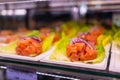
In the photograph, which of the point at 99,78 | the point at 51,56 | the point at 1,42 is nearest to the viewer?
the point at 99,78

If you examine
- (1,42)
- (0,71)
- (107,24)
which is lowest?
(0,71)

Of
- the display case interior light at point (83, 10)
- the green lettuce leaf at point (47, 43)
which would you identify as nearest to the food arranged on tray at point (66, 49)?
the green lettuce leaf at point (47, 43)

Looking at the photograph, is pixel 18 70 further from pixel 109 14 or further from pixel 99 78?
pixel 109 14

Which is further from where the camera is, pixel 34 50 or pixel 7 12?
pixel 7 12

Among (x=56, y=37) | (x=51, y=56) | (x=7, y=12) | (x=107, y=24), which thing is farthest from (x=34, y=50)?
(x=7, y=12)

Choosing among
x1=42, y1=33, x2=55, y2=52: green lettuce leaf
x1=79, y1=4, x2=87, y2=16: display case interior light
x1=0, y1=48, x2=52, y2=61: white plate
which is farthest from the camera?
x1=79, y1=4, x2=87, y2=16: display case interior light

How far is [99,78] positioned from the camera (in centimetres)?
57

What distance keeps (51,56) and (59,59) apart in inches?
1.5

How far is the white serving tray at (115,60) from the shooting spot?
568 mm

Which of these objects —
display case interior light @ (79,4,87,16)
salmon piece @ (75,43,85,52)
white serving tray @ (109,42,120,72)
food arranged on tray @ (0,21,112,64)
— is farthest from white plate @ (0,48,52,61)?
display case interior light @ (79,4,87,16)

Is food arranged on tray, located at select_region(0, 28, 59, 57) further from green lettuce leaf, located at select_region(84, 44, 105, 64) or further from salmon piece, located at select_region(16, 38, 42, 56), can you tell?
green lettuce leaf, located at select_region(84, 44, 105, 64)

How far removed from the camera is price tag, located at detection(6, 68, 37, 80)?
650 mm

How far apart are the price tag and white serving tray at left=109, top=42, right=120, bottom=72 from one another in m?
0.26

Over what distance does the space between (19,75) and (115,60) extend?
1.10ft
